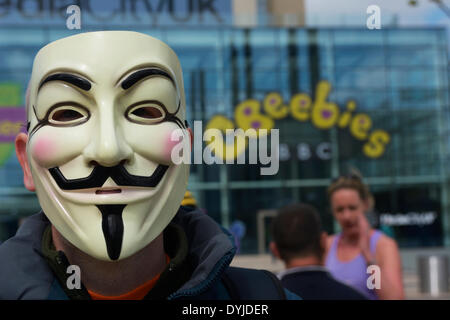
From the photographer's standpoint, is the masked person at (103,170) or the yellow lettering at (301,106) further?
the yellow lettering at (301,106)

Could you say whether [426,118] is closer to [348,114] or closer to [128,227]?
[348,114]

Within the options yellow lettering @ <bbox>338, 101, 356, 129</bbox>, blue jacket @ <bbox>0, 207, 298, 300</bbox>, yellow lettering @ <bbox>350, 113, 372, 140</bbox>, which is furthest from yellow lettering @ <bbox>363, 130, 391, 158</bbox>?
blue jacket @ <bbox>0, 207, 298, 300</bbox>

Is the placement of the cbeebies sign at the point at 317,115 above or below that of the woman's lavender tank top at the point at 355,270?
above

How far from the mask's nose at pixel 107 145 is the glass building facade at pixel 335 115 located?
40.8 feet

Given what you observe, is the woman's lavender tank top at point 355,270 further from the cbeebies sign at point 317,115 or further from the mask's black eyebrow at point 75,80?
the cbeebies sign at point 317,115

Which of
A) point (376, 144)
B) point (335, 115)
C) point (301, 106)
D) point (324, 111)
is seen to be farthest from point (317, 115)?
point (376, 144)

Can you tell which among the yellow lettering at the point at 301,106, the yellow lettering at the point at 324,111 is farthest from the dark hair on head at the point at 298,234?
the yellow lettering at the point at 324,111

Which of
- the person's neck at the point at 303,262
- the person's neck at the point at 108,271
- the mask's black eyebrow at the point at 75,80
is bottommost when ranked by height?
the person's neck at the point at 303,262

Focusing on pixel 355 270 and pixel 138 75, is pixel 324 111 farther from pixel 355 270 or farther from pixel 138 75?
pixel 138 75

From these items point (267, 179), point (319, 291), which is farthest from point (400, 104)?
point (319, 291)

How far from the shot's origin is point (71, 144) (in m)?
1.27

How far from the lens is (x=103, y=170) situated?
1.27 meters

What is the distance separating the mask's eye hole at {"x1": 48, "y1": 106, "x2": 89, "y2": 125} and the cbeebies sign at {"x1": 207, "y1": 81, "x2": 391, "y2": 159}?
1236 centimetres

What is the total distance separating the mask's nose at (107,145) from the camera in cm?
123
